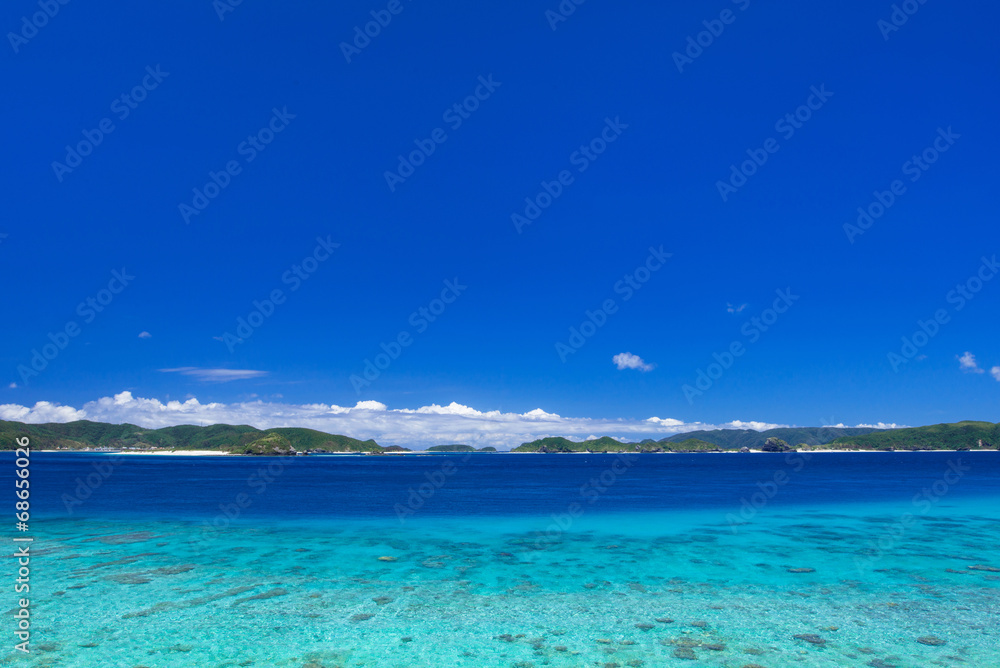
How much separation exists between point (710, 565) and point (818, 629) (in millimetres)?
9928

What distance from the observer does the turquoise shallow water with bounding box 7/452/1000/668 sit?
15516mm

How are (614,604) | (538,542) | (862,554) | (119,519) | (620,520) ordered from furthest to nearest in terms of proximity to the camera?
(620,520), (119,519), (538,542), (862,554), (614,604)

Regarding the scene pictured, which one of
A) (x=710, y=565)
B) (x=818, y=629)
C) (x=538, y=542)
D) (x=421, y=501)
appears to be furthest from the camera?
(x=421, y=501)

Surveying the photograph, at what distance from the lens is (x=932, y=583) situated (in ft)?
75.9

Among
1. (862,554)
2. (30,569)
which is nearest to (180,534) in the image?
(30,569)

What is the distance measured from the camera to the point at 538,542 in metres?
33.8

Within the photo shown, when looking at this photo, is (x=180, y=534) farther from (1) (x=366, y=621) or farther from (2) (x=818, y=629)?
(2) (x=818, y=629)

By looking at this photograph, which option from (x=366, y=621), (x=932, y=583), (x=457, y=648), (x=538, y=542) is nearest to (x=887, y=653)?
(x=932, y=583)

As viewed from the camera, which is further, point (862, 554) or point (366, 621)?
point (862, 554)

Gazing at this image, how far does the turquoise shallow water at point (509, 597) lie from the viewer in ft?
50.9

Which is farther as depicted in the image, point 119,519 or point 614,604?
point 119,519

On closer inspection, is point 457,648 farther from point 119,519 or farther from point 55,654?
point 119,519

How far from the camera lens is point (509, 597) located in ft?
69.3

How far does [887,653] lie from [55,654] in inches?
950
